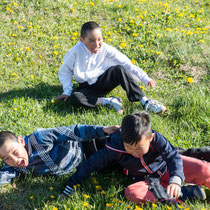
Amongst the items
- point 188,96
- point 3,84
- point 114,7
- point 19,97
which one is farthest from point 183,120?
point 114,7

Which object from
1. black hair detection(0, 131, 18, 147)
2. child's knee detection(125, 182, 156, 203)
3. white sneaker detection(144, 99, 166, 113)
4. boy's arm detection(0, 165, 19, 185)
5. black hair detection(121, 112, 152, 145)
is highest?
black hair detection(121, 112, 152, 145)

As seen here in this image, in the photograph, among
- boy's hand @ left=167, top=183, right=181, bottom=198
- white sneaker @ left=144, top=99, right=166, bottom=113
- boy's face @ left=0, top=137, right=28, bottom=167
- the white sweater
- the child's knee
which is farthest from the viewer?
the white sweater

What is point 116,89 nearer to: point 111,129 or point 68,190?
point 111,129

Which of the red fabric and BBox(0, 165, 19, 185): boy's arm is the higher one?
the red fabric

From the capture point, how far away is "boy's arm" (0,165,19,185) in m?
2.86

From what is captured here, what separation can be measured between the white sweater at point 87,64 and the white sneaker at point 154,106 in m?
0.35

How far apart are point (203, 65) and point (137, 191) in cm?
268

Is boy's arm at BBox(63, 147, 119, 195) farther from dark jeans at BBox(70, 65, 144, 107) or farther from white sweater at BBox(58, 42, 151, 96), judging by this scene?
white sweater at BBox(58, 42, 151, 96)

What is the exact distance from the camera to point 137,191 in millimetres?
2568

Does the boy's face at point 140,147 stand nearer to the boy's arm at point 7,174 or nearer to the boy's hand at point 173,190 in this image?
the boy's hand at point 173,190

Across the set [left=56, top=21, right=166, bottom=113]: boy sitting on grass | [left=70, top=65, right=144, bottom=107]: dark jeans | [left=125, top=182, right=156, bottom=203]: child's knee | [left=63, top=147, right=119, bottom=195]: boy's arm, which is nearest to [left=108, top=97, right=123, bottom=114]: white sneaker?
[left=56, top=21, right=166, bottom=113]: boy sitting on grass

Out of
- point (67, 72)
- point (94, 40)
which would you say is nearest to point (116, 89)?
point (67, 72)

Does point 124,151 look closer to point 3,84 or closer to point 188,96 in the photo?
point 188,96

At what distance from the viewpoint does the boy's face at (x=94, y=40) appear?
369 centimetres
